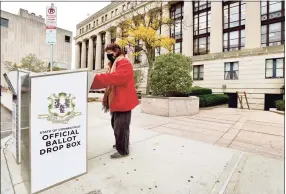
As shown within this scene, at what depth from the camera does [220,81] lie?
20172 mm

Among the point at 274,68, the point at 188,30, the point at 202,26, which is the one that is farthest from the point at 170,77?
the point at 202,26

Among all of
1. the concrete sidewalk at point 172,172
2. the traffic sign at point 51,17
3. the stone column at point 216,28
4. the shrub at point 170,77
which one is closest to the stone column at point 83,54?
the stone column at point 216,28

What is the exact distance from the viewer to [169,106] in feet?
25.9

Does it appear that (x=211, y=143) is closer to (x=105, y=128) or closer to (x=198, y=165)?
(x=198, y=165)

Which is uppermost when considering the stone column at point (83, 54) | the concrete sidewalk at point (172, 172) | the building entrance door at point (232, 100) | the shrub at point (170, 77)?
the stone column at point (83, 54)

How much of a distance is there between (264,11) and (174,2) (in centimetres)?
1153

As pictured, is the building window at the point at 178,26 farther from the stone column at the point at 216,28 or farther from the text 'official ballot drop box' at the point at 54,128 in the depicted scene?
the text 'official ballot drop box' at the point at 54,128

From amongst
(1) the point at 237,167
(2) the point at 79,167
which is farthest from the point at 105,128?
(1) the point at 237,167

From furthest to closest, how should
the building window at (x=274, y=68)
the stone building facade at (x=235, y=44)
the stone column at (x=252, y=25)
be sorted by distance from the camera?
the stone column at (x=252, y=25), the stone building facade at (x=235, y=44), the building window at (x=274, y=68)

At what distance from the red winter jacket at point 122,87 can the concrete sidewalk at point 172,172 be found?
A: 0.94 meters

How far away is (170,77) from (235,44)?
637 inches

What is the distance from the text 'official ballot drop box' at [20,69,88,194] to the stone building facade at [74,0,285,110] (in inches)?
761

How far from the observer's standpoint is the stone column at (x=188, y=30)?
2361 centimetres

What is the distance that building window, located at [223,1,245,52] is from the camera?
2027 centimetres
